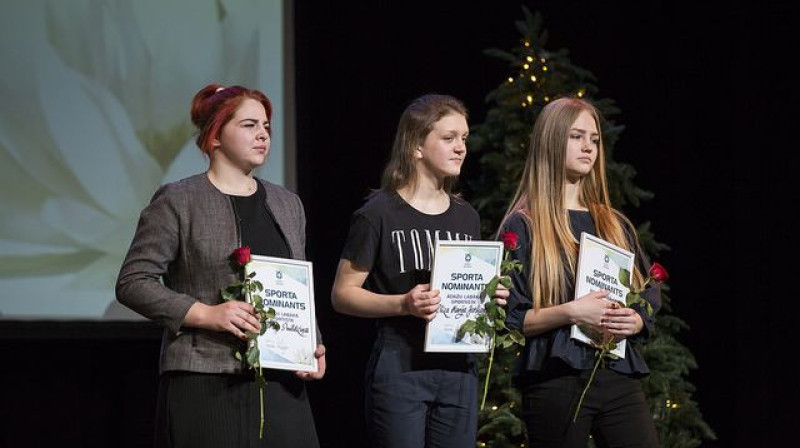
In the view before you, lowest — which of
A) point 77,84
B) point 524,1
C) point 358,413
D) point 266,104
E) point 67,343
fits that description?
point 358,413

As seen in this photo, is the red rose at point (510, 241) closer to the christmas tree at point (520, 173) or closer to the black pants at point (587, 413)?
the black pants at point (587, 413)

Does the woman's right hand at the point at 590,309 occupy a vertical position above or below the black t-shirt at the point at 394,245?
below

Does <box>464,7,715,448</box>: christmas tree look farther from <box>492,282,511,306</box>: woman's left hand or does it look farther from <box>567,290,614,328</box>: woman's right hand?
<box>492,282,511,306</box>: woman's left hand

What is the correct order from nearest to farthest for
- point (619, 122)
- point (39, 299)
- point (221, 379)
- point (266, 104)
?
point (221, 379)
point (266, 104)
point (39, 299)
point (619, 122)

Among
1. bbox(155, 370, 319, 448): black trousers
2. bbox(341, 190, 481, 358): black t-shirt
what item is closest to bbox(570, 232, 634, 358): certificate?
bbox(341, 190, 481, 358): black t-shirt

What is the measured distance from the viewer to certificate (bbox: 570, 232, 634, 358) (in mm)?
3287

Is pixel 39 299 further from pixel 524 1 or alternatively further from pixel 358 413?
pixel 524 1

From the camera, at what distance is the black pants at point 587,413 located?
3.28 metres

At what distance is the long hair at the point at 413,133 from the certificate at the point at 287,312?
2.06 ft

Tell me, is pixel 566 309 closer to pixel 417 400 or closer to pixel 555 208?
pixel 555 208

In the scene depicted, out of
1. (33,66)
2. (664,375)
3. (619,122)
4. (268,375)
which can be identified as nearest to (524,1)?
(619,122)

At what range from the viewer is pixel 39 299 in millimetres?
4816

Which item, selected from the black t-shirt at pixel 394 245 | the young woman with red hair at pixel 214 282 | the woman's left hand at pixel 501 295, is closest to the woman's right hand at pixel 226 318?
the young woman with red hair at pixel 214 282

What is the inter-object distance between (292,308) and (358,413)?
2.95m
